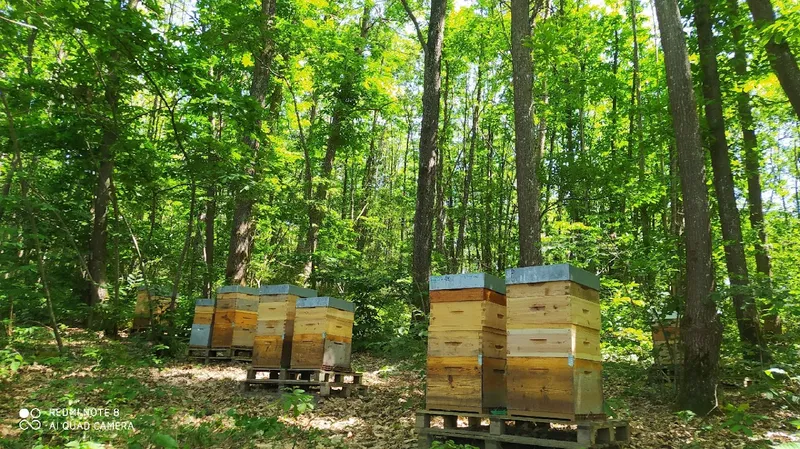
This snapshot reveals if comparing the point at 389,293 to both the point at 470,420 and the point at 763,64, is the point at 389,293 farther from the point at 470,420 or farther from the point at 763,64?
the point at 763,64

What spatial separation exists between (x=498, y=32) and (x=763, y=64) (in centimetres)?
1273

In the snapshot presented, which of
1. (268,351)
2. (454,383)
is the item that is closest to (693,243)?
(454,383)

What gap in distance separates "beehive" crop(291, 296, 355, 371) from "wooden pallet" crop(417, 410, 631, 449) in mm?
3112

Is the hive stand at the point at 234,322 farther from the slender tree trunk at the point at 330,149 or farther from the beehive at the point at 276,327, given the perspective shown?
the slender tree trunk at the point at 330,149

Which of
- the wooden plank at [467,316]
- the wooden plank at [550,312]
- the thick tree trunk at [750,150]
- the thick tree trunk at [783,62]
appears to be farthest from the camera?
the thick tree trunk at [750,150]

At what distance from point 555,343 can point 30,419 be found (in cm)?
553

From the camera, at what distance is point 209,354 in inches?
421

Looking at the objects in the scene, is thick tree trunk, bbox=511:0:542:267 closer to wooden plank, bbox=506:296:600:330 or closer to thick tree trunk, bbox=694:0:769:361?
thick tree trunk, bbox=694:0:769:361

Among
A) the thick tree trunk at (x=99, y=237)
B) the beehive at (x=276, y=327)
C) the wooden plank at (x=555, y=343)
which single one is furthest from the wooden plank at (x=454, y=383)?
the thick tree trunk at (x=99, y=237)

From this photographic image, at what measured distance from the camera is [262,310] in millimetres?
8805

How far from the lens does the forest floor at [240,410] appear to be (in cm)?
490

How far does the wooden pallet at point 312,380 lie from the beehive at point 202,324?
2763 millimetres

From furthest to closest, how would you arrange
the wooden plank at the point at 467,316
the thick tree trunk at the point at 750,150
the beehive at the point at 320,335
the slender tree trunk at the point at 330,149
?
the slender tree trunk at the point at 330,149 → the thick tree trunk at the point at 750,150 → the beehive at the point at 320,335 → the wooden plank at the point at 467,316

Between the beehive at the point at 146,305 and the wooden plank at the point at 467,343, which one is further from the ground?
the beehive at the point at 146,305
